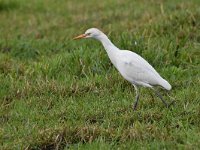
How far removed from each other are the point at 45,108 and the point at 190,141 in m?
2.03

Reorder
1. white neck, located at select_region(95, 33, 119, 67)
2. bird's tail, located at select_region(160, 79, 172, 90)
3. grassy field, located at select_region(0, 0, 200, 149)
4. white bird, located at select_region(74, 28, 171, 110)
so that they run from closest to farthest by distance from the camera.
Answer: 1. grassy field, located at select_region(0, 0, 200, 149)
2. bird's tail, located at select_region(160, 79, 172, 90)
3. white bird, located at select_region(74, 28, 171, 110)
4. white neck, located at select_region(95, 33, 119, 67)

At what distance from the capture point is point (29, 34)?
10914mm

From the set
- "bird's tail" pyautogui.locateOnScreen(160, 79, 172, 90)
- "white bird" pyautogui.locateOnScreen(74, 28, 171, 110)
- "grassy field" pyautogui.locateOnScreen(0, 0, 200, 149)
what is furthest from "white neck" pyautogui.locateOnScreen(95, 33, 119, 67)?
"bird's tail" pyautogui.locateOnScreen(160, 79, 172, 90)

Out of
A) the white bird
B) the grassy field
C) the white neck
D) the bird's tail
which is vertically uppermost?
the white neck

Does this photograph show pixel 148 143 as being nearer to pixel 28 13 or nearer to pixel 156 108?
pixel 156 108

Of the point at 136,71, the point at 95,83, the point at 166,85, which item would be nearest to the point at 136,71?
the point at 136,71

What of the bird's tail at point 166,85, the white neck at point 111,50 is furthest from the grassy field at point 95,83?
the white neck at point 111,50

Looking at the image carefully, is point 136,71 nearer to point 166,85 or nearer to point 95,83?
point 166,85

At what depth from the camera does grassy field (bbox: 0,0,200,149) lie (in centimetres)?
547

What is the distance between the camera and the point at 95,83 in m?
7.25

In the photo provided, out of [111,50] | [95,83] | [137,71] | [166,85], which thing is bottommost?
[95,83]

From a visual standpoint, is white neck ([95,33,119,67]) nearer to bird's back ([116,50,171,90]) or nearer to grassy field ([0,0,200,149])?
A: bird's back ([116,50,171,90])

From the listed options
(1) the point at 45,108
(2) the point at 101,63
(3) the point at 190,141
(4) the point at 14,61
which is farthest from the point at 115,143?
(4) the point at 14,61

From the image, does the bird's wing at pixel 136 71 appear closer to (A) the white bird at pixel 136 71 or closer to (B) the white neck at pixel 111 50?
(A) the white bird at pixel 136 71
